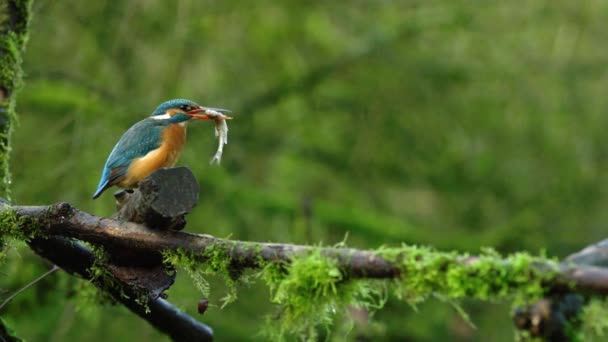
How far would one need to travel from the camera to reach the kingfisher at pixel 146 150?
3662mm

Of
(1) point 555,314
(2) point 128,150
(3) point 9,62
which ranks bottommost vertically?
(1) point 555,314

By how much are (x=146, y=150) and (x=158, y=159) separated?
0.23ft

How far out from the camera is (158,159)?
3.71 metres

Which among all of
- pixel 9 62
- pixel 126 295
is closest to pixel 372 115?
pixel 9 62

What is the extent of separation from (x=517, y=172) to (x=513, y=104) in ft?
2.45

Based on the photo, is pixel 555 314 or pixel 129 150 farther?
pixel 129 150

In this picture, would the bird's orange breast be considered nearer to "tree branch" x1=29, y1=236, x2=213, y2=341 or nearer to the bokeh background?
"tree branch" x1=29, y1=236, x2=213, y2=341

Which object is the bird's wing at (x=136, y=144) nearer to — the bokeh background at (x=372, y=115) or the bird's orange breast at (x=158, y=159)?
the bird's orange breast at (x=158, y=159)

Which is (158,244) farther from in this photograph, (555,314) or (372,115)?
(372,115)

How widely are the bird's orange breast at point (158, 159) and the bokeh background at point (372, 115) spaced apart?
2.73 metres

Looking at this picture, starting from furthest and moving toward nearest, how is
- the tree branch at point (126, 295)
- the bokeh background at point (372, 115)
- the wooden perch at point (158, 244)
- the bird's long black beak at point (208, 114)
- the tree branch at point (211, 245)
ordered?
the bokeh background at point (372, 115) < the bird's long black beak at point (208, 114) < the tree branch at point (126, 295) < the wooden perch at point (158, 244) < the tree branch at point (211, 245)

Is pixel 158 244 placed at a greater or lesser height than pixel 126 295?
greater

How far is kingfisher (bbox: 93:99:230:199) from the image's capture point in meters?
3.66

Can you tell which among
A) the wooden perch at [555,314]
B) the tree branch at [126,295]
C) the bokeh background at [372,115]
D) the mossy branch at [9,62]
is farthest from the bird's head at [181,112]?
the bokeh background at [372,115]
